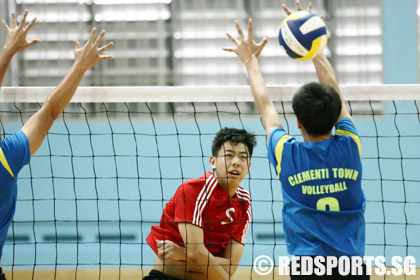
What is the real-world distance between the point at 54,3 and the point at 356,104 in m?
4.38

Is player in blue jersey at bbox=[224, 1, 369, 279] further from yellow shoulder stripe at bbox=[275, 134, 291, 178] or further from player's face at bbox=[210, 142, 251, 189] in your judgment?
player's face at bbox=[210, 142, 251, 189]

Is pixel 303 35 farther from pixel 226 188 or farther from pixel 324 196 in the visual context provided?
pixel 226 188

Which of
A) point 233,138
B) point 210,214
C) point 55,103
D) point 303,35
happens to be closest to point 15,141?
point 55,103

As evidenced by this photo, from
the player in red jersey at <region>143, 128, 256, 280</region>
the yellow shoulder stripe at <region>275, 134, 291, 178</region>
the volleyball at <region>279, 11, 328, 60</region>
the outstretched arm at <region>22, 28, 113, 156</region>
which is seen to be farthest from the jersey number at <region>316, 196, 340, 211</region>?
the outstretched arm at <region>22, 28, 113, 156</region>

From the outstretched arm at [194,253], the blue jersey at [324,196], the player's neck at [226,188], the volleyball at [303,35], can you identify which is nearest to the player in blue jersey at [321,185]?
the blue jersey at [324,196]

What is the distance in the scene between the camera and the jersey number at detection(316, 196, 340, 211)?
2777mm

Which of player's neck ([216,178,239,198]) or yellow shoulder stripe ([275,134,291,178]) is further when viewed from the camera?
player's neck ([216,178,239,198])

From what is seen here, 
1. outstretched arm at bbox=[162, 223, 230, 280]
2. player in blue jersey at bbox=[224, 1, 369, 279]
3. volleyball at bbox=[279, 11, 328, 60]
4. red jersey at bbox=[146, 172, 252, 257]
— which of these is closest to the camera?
player in blue jersey at bbox=[224, 1, 369, 279]

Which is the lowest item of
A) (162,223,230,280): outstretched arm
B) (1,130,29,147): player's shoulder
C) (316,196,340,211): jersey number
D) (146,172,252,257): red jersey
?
(162,223,230,280): outstretched arm

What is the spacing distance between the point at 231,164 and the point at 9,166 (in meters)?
1.56

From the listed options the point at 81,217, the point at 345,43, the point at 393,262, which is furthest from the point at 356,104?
the point at 81,217

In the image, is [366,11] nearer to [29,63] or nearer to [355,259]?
[29,63]

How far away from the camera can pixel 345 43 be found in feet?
25.2

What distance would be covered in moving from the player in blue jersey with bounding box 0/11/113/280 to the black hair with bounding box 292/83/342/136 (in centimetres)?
126
